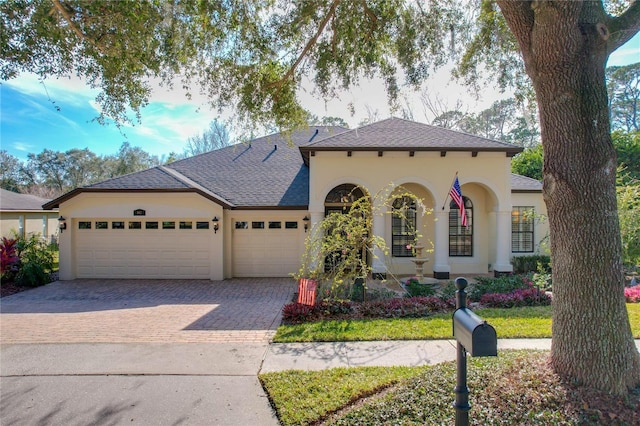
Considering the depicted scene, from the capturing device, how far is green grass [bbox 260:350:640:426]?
3.09 metres

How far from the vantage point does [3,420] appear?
3768 millimetres

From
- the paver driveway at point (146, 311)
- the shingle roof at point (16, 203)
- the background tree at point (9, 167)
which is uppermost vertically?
the background tree at point (9, 167)

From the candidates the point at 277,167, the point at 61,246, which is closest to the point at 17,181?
the point at 61,246

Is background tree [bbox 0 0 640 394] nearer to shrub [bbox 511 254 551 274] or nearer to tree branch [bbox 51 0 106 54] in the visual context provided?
tree branch [bbox 51 0 106 54]

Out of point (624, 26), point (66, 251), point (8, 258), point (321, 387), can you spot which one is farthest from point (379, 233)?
point (8, 258)

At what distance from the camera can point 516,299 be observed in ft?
27.5

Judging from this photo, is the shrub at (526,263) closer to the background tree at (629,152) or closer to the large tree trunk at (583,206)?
the background tree at (629,152)

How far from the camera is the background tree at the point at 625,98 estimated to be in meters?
33.2

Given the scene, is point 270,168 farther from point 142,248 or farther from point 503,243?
point 503,243

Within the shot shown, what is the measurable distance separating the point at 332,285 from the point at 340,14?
5923mm

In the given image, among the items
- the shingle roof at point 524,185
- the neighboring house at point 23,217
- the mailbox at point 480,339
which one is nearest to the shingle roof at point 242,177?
the shingle roof at point 524,185

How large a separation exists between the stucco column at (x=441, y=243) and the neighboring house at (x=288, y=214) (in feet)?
0.12

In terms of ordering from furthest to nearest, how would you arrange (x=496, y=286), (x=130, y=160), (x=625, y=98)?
1. (x=130, y=160)
2. (x=625, y=98)
3. (x=496, y=286)

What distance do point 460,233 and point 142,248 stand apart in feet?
39.0
